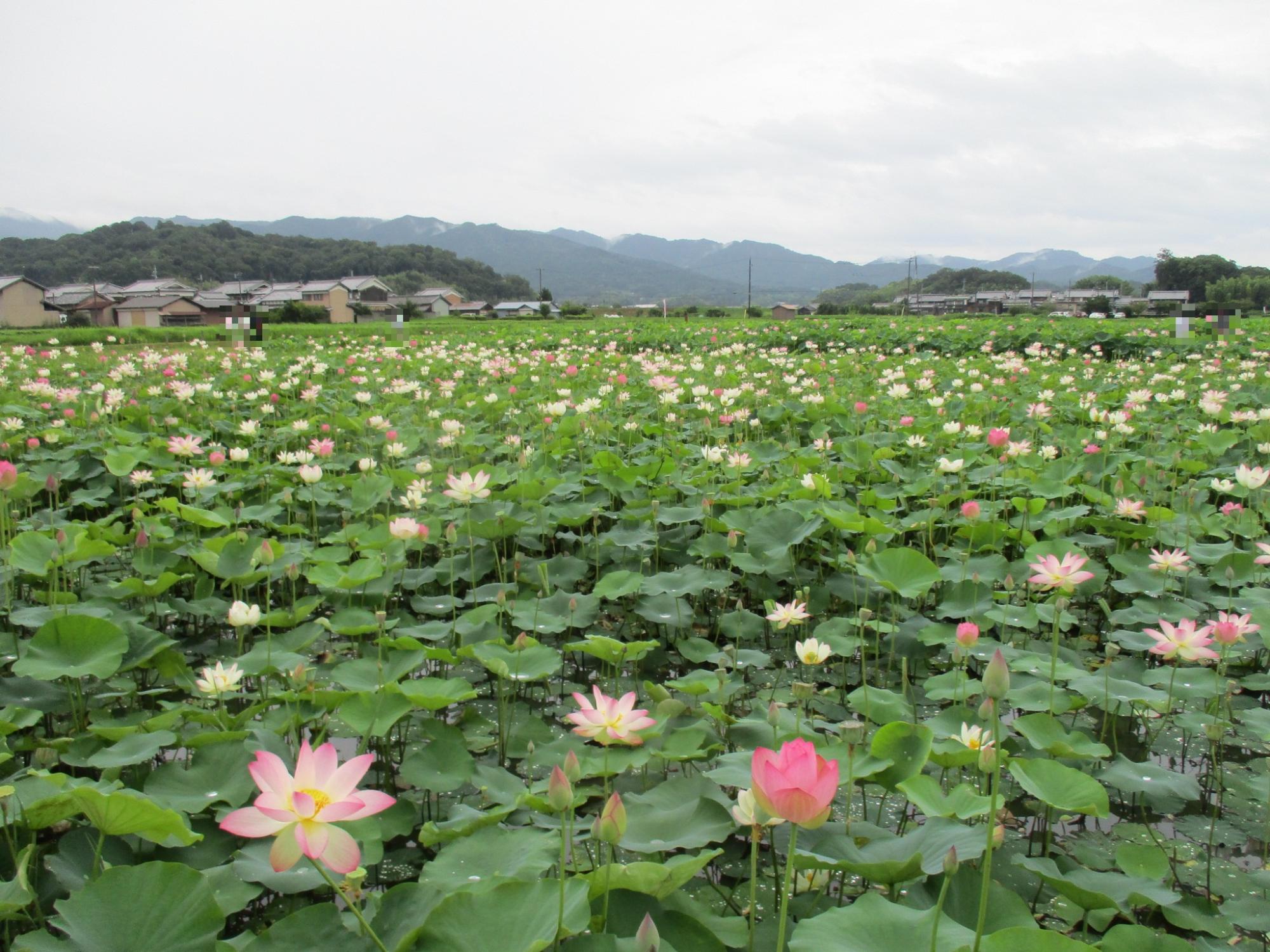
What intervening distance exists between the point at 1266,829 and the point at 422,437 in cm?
389

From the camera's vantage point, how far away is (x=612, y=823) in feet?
3.21

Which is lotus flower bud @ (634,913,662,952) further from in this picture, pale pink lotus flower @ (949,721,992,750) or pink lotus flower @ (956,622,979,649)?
pink lotus flower @ (956,622,979,649)

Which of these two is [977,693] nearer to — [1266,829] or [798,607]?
[798,607]

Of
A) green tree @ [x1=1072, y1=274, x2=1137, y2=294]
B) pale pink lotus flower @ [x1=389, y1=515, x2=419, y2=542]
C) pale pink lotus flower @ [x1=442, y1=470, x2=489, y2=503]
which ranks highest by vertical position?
green tree @ [x1=1072, y1=274, x2=1137, y2=294]

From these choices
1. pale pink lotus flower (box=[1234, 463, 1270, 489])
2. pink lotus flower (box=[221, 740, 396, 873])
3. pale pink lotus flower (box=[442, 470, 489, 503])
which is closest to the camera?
pink lotus flower (box=[221, 740, 396, 873])

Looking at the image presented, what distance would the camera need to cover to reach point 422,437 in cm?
446

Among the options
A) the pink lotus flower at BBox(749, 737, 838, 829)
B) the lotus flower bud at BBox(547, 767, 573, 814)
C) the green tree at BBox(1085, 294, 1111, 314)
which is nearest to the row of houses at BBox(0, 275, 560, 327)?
the green tree at BBox(1085, 294, 1111, 314)

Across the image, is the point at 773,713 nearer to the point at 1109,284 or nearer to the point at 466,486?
the point at 466,486

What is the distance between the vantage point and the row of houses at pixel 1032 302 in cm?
3219

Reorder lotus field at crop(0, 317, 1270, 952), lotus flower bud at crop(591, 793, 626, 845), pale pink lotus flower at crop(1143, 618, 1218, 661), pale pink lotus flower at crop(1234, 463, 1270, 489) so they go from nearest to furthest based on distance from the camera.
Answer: lotus flower bud at crop(591, 793, 626, 845) → lotus field at crop(0, 317, 1270, 952) → pale pink lotus flower at crop(1143, 618, 1218, 661) → pale pink lotus flower at crop(1234, 463, 1270, 489)

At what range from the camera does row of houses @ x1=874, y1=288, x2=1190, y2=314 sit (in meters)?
32.2

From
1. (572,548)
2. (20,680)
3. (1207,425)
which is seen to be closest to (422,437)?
(572,548)

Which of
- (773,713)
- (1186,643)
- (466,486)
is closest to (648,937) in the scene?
(773,713)

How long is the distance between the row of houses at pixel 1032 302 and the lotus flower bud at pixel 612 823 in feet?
105
